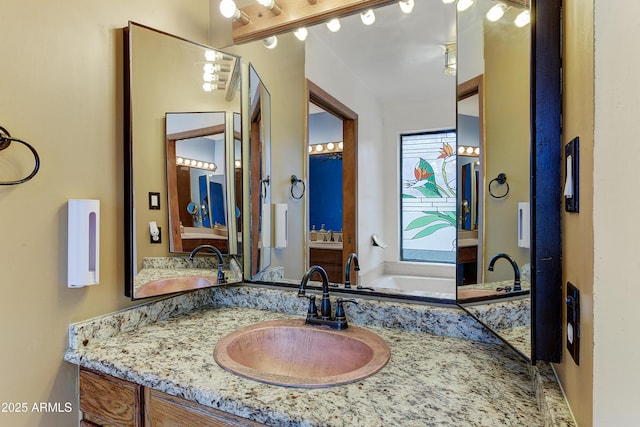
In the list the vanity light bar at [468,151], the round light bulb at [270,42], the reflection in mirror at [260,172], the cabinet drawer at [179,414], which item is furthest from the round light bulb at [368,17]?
the cabinet drawer at [179,414]

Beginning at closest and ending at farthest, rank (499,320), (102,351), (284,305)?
(499,320)
(102,351)
(284,305)

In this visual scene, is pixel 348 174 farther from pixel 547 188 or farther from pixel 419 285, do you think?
pixel 547 188

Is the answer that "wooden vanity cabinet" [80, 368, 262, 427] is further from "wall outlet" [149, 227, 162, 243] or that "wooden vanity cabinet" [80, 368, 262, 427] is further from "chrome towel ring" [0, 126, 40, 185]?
"chrome towel ring" [0, 126, 40, 185]

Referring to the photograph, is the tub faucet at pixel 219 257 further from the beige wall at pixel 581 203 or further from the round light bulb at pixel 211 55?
the beige wall at pixel 581 203

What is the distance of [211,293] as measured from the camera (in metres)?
1.65

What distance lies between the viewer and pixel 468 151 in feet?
3.85

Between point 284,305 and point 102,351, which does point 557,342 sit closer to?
point 284,305

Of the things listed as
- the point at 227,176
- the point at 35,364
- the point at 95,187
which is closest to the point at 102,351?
the point at 35,364

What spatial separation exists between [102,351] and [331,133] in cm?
119

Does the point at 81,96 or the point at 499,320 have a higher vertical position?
the point at 81,96

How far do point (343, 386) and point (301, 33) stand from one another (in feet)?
4.75

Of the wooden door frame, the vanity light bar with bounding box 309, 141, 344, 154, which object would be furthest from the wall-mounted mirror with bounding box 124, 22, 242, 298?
the wooden door frame

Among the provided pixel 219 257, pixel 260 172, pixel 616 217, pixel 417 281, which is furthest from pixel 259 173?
pixel 616 217

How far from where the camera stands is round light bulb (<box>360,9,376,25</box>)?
140cm
